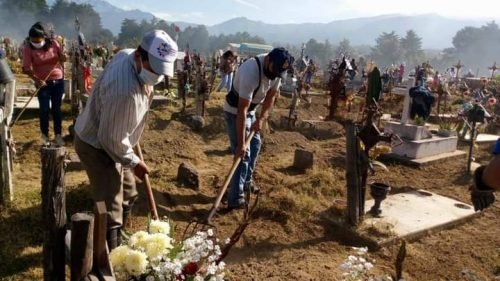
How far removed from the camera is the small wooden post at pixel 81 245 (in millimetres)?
2254

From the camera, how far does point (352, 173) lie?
15.1ft

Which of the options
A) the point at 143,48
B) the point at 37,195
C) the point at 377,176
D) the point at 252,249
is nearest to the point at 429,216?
the point at 377,176

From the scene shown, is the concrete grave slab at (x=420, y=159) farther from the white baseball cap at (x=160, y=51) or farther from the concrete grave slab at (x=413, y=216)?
the white baseball cap at (x=160, y=51)

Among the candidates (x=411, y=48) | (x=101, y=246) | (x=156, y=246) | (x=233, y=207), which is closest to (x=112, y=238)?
(x=101, y=246)

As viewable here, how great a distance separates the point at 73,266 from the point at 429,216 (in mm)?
4472

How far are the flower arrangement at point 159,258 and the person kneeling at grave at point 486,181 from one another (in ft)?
4.62

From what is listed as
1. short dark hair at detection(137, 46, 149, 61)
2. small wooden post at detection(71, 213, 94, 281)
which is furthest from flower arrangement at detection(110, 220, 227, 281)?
short dark hair at detection(137, 46, 149, 61)

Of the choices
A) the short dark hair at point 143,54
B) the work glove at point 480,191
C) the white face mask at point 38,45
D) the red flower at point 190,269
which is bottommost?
the red flower at point 190,269

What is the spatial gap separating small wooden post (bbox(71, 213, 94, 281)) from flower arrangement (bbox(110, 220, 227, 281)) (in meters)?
0.16

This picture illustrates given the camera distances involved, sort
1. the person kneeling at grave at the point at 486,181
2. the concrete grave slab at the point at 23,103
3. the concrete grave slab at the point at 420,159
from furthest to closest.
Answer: the concrete grave slab at the point at 23,103
the concrete grave slab at the point at 420,159
the person kneeling at grave at the point at 486,181

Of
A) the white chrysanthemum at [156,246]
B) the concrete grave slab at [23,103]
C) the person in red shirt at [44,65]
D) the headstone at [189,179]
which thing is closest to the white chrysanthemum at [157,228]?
the white chrysanthemum at [156,246]

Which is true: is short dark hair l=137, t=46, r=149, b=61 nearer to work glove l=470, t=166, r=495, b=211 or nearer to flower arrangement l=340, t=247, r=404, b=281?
flower arrangement l=340, t=247, r=404, b=281

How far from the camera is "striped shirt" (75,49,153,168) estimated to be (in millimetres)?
2803

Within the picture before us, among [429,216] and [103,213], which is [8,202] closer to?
[103,213]
